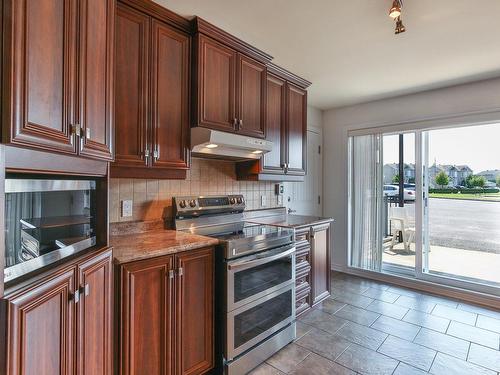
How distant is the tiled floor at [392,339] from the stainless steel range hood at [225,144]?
5.56 feet

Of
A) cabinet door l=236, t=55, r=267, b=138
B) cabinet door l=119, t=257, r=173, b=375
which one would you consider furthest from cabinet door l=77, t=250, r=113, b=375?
cabinet door l=236, t=55, r=267, b=138

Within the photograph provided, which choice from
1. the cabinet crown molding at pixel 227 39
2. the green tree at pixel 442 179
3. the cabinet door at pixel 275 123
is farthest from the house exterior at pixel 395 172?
the cabinet crown molding at pixel 227 39

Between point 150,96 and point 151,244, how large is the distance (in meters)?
0.98

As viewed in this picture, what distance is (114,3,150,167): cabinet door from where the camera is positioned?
1.73m

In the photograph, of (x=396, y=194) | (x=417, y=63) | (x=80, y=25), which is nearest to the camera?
(x=80, y=25)

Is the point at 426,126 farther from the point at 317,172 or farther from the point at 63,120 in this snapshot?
the point at 63,120

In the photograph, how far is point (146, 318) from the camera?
156cm

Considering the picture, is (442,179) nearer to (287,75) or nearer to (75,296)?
(287,75)

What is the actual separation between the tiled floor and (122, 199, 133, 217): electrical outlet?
1.49 meters

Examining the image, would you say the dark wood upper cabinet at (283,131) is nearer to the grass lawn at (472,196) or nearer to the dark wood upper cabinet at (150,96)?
the dark wood upper cabinet at (150,96)

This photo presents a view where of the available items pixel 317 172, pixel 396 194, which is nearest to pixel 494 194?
pixel 396 194

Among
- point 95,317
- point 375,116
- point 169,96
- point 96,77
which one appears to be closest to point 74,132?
point 96,77

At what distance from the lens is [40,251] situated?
1.04 m

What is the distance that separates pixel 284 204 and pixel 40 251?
9.68 feet
